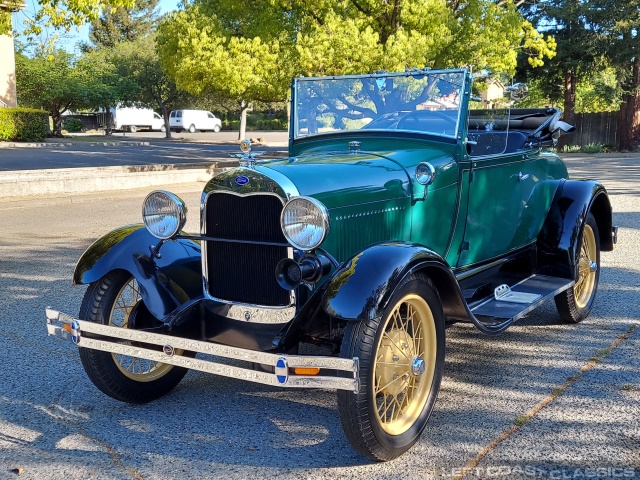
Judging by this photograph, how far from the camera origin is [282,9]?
18.3 metres

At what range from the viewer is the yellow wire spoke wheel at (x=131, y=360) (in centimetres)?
379

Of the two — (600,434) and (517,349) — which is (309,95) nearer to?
(517,349)

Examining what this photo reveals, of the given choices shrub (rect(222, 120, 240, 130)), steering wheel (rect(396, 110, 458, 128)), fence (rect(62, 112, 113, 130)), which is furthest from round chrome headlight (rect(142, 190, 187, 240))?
shrub (rect(222, 120, 240, 130))

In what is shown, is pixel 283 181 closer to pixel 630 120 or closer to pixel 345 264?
pixel 345 264

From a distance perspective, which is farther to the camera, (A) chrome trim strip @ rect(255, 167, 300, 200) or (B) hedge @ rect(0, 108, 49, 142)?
(B) hedge @ rect(0, 108, 49, 142)

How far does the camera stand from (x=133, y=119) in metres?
47.9

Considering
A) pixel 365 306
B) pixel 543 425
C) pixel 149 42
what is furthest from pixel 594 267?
pixel 149 42

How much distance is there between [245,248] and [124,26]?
2618 inches

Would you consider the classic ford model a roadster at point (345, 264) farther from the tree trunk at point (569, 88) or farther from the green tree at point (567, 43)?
the tree trunk at point (569, 88)

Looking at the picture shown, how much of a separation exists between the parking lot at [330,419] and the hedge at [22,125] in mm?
23870

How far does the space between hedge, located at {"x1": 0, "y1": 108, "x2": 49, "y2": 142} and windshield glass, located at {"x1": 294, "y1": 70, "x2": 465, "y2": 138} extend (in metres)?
25.0

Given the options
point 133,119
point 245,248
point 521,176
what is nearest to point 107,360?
point 245,248

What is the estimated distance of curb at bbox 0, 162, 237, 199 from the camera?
41.1 ft

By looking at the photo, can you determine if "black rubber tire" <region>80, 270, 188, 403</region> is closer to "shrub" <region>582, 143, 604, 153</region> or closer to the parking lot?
the parking lot
